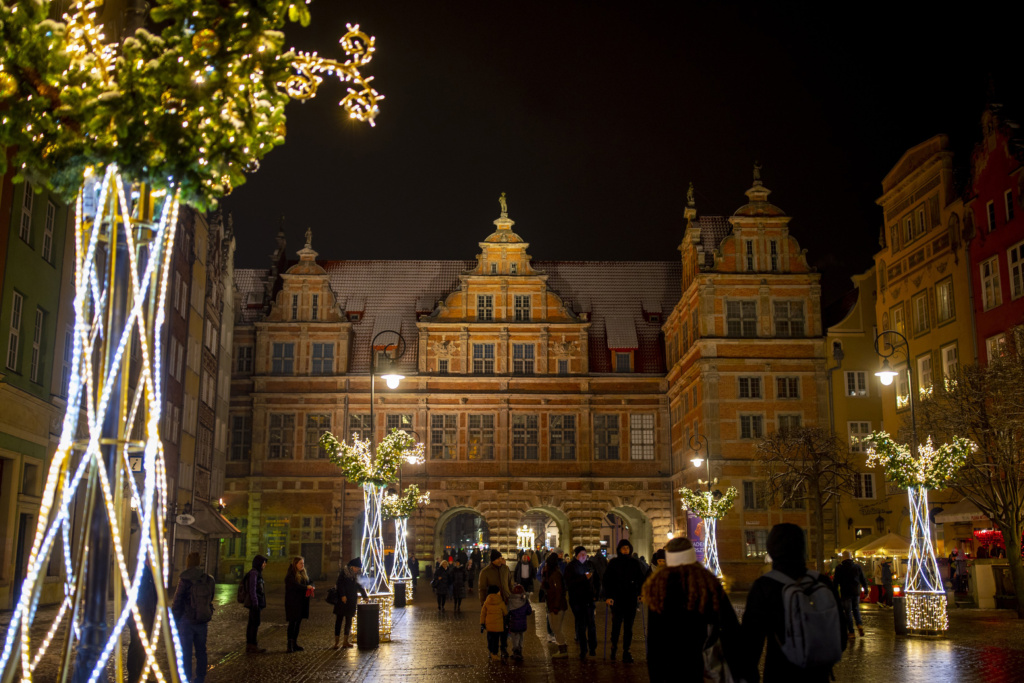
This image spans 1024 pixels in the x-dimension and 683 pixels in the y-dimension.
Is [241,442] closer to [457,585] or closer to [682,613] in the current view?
[457,585]

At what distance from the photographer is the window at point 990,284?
2969 cm

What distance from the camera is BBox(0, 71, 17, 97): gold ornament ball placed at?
21.4 feet

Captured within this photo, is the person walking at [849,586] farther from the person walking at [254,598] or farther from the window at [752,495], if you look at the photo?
the window at [752,495]

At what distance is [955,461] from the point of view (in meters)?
20.1

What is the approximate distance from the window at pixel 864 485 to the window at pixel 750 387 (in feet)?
16.6

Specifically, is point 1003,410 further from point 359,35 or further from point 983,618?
point 359,35

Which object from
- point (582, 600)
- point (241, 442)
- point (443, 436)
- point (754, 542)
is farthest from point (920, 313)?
point (241, 442)

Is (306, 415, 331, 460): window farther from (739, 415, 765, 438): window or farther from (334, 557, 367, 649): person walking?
(334, 557, 367, 649): person walking

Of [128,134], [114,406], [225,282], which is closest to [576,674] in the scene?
[114,406]

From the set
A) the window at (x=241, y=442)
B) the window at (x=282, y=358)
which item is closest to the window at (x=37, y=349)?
the window at (x=282, y=358)

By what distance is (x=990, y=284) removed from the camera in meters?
30.1

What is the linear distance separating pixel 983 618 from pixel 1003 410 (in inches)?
189

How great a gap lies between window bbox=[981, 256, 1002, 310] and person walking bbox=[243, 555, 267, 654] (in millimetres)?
22840

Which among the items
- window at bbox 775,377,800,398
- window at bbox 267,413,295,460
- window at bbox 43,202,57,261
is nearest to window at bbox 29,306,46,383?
window at bbox 43,202,57,261
